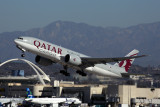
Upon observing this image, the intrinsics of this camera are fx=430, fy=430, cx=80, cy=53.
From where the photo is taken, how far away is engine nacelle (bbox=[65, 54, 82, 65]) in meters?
73.9

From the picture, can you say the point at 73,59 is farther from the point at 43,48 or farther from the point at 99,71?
the point at 99,71

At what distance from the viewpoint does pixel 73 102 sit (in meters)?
115

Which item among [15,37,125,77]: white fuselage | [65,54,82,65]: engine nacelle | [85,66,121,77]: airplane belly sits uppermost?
[15,37,125,77]: white fuselage

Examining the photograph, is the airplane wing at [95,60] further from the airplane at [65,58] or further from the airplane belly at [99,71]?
the airplane belly at [99,71]

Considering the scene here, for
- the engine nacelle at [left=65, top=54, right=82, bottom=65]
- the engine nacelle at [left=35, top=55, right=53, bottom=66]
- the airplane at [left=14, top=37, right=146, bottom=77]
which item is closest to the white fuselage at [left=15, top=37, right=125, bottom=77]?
the airplane at [left=14, top=37, right=146, bottom=77]

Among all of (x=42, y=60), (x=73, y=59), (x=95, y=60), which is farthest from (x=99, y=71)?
(x=42, y=60)

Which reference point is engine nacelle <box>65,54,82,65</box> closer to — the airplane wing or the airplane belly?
the airplane wing

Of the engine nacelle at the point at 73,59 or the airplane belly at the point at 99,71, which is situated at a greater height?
the engine nacelle at the point at 73,59

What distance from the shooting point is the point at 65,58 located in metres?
74.0

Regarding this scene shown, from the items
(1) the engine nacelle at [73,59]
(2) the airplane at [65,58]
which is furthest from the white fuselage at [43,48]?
(1) the engine nacelle at [73,59]

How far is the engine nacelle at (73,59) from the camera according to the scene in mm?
73875

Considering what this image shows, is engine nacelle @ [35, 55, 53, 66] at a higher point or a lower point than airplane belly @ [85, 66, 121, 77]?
higher

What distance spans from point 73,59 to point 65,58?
143 cm

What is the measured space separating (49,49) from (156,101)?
54.8 meters
